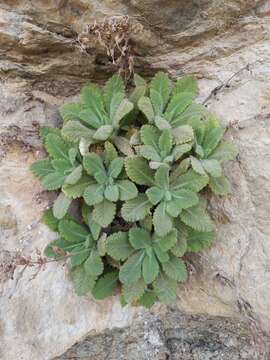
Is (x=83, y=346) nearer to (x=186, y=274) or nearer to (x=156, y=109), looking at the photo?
(x=186, y=274)

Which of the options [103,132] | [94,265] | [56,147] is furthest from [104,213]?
[56,147]

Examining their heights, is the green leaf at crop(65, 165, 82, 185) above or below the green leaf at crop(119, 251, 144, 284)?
above

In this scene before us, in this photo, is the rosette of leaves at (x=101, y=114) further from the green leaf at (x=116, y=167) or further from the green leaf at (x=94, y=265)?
the green leaf at (x=94, y=265)

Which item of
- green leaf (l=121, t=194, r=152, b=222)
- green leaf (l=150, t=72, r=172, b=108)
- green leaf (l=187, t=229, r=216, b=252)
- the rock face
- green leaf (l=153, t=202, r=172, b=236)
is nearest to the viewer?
green leaf (l=153, t=202, r=172, b=236)

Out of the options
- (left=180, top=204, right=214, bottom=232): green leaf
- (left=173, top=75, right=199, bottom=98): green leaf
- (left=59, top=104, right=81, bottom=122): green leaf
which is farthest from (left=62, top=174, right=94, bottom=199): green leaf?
(left=173, top=75, right=199, bottom=98): green leaf

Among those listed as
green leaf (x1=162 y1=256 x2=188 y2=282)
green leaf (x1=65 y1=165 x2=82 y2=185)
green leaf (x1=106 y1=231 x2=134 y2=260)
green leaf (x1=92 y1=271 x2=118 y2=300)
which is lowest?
green leaf (x1=92 y1=271 x2=118 y2=300)

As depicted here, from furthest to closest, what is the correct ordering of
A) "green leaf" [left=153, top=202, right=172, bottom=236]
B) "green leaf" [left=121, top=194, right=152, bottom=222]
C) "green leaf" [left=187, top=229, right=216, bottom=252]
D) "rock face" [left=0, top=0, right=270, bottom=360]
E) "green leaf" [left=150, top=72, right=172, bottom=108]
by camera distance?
"green leaf" [left=150, top=72, right=172, bottom=108]
"rock face" [left=0, top=0, right=270, bottom=360]
"green leaf" [left=187, top=229, right=216, bottom=252]
"green leaf" [left=121, top=194, right=152, bottom=222]
"green leaf" [left=153, top=202, right=172, bottom=236]

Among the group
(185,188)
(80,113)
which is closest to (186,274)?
(185,188)

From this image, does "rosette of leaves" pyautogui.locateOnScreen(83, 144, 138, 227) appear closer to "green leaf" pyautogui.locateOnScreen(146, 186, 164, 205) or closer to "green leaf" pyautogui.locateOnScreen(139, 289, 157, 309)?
"green leaf" pyautogui.locateOnScreen(146, 186, 164, 205)
